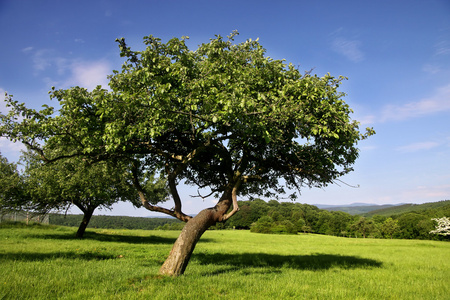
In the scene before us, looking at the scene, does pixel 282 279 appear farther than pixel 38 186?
No

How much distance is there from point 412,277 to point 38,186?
33416 millimetres

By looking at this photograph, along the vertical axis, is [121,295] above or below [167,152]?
below

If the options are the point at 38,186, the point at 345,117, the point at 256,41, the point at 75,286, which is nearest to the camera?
the point at 75,286

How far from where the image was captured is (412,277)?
13.9 meters

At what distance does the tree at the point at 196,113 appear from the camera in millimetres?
9742

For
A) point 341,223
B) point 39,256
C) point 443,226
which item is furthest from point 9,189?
point 341,223

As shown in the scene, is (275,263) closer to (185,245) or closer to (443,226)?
(185,245)

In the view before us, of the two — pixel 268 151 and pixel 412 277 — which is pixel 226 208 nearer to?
pixel 268 151

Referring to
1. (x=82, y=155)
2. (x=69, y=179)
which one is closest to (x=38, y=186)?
(x=69, y=179)

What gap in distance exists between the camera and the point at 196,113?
10828 mm

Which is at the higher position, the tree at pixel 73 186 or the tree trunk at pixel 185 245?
the tree at pixel 73 186

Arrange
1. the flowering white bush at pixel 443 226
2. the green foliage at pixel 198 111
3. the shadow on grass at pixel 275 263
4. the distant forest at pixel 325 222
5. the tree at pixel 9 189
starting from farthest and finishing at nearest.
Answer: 1. the distant forest at pixel 325 222
2. the flowering white bush at pixel 443 226
3. the tree at pixel 9 189
4. the shadow on grass at pixel 275 263
5. the green foliage at pixel 198 111

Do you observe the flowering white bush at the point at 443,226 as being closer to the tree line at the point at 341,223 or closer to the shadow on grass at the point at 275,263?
the tree line at the point at 341,223

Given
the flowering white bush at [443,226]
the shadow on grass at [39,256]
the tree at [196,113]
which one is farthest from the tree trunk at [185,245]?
the flowering white bush at [443,226]
